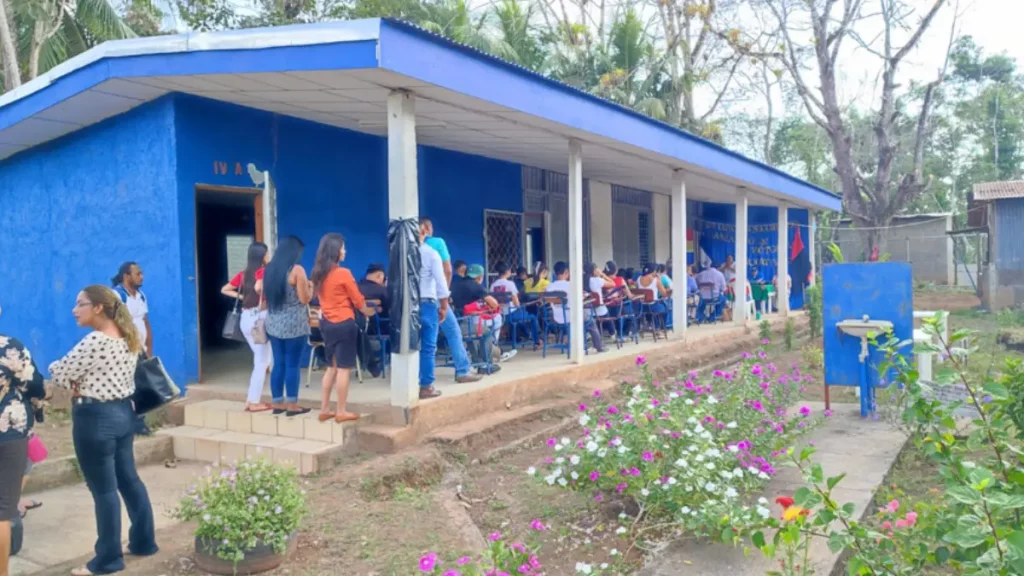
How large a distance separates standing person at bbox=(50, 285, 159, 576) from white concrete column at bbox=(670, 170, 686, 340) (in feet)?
24.7

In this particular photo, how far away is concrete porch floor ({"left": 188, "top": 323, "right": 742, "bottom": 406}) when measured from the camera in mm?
6441

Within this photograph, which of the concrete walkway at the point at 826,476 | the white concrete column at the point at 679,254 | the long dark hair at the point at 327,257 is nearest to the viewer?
the concrete walkway at the point at 826,476

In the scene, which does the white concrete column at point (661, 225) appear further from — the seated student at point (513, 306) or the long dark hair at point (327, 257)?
the long dark hair at point (327, 257)

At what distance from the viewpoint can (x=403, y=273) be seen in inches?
228

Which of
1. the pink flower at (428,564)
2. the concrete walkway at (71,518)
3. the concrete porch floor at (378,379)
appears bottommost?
the concrete walkway at (71,518)

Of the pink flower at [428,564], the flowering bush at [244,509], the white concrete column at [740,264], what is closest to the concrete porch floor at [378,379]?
the flowering bush at [244,509]

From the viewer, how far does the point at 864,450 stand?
5.59 m

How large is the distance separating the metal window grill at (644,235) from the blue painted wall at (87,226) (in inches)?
391

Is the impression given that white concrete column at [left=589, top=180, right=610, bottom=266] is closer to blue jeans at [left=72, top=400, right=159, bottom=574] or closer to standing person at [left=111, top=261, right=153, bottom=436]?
standing person at [left=111, top=261, right=153, bottom=436]

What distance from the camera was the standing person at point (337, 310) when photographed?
552 cm

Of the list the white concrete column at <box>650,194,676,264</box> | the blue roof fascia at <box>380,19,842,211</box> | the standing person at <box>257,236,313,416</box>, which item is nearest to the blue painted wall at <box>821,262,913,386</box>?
the blue roof fascia at <box>380,19,842,211</box>

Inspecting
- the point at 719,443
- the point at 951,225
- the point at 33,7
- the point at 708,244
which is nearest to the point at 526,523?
the point at 719,443

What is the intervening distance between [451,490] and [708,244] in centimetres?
1402

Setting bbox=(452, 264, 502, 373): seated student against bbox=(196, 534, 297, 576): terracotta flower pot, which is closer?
bbox=(196, 534, 297, 576): terracotta flower pot
